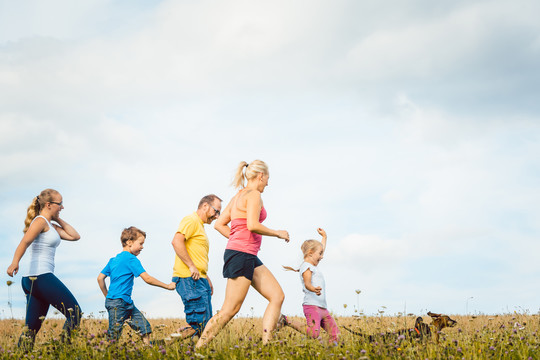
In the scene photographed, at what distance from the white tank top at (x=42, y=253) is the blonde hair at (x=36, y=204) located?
0.35 meters

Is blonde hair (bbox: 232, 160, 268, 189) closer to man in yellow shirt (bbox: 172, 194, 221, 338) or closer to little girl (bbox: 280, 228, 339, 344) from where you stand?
man in yellow shirt (bbox: 172, 194, 221, 338)

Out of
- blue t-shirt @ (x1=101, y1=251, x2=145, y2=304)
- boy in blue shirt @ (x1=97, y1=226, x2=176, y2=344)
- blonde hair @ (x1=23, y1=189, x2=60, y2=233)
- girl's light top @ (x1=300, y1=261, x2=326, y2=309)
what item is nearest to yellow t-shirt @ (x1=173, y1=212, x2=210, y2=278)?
boy in blue shirt @ (x1=97, y1=226, x2=176, y2=344)

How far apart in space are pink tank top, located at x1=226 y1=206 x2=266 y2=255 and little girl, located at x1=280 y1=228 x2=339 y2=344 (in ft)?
5.67

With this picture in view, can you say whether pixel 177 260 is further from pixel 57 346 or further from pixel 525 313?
pixel 525 313

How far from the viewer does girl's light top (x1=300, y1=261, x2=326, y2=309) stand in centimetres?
868

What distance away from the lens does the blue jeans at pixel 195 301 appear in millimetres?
8102

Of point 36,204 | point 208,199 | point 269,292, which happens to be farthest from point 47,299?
point 269,292

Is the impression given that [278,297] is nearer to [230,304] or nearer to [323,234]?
[230,304]

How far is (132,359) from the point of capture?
21.7 ft

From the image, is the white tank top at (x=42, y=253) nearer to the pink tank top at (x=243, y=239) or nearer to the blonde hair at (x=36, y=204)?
the blonde hair at (x=36, y=204)

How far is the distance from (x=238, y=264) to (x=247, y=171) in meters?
1.26

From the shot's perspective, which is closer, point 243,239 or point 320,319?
point 243,239

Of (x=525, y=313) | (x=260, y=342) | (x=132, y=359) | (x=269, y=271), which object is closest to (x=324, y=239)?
(x=269, y=271)

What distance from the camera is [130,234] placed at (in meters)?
9.25
